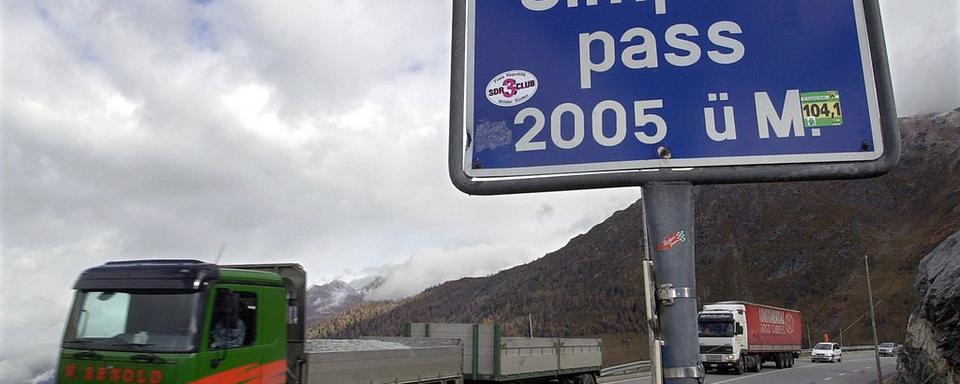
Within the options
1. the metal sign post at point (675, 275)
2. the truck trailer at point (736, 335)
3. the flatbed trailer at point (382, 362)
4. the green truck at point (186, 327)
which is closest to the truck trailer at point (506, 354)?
the flatbed trailer at point (382, 362)

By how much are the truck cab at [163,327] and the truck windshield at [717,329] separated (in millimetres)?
32788

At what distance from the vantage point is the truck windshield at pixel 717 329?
37406 millimetres

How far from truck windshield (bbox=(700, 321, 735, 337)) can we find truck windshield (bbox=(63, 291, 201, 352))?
3405cm

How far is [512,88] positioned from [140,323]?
7.38 metres

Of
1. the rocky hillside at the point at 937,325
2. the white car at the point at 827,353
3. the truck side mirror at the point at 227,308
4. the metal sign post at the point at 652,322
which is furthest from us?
the white car at the point at 827,353

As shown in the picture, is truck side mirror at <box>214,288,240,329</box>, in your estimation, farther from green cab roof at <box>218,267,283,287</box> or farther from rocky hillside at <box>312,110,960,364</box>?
rocky hillside at <box>312,110,960,364</box>

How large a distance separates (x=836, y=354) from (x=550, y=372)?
44136mm

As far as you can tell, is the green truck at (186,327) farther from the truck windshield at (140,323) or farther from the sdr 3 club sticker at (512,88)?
the sdr 3 club sticker at (512,88)

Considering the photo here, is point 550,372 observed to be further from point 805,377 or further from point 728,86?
point 805,377

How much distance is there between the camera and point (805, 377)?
1422 inches

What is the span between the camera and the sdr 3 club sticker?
9.09 feet

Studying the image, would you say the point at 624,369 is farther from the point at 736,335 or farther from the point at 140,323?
the point at 140,323

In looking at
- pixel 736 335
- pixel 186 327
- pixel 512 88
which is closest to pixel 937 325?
pixel 736 335

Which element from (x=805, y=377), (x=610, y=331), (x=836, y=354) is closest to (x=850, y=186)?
(x=610, y=331)
